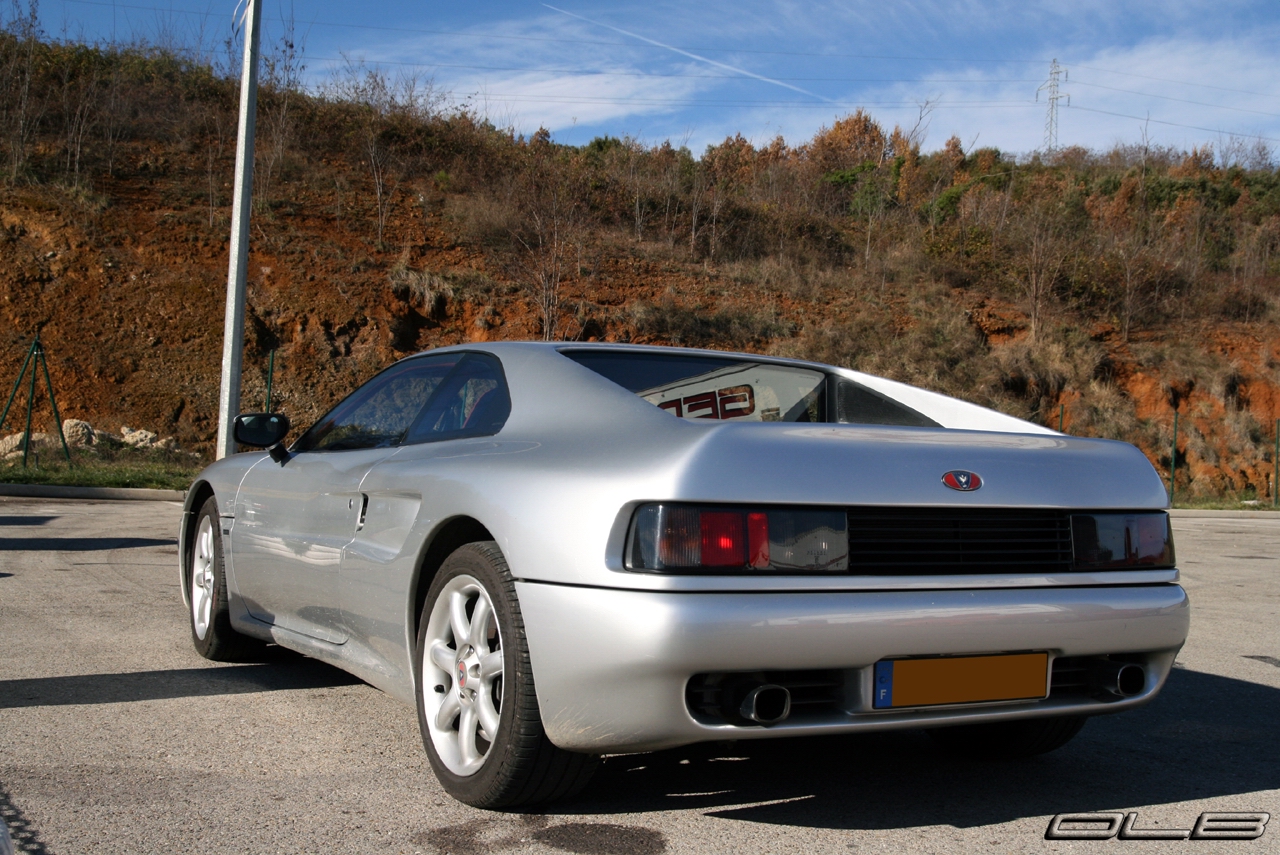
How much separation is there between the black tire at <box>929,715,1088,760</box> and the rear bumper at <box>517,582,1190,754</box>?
2.22 ft

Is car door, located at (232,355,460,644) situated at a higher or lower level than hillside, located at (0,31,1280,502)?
lower

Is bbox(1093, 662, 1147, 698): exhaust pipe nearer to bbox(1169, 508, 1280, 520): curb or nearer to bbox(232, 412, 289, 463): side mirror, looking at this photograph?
bbox(232, 412, 289, 463): side mirror

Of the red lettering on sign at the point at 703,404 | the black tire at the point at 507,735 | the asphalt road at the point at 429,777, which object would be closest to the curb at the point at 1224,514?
the asphalt road at the point at 429,777

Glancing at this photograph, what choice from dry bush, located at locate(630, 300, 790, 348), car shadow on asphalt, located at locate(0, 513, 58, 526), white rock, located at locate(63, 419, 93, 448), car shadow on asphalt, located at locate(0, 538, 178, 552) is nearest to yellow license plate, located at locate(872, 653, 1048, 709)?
car shadow on asphalt, located at locate(0, 538, 178, 552)

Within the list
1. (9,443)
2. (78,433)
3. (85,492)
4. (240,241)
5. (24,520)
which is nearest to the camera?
(24,520)

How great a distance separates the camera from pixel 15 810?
2.68 meters

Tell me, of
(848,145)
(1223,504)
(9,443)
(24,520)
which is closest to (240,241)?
(24,520)

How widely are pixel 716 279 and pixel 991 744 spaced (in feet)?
82.1

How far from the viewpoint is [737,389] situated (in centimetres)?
387

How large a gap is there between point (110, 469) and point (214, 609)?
12.6 m

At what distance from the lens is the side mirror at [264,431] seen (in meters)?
4.13

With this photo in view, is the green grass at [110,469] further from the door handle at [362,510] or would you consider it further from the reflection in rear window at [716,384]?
the reflection in rear window at [716,384]

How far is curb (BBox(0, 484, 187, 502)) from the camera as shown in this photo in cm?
1322

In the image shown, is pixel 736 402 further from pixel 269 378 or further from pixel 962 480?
pixel 269 378
